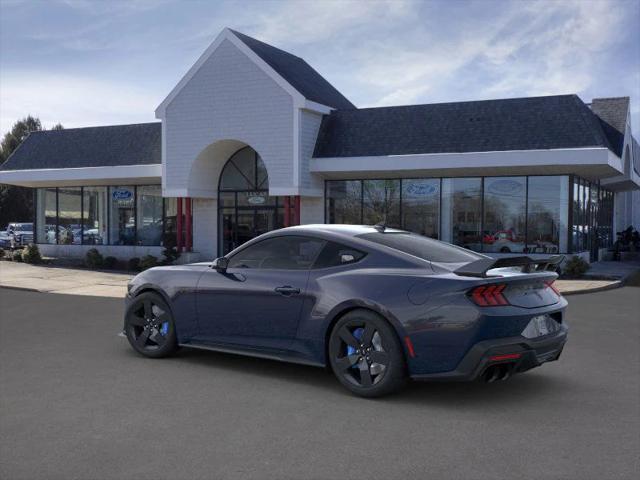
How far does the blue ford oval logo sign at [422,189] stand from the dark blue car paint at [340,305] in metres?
16.1

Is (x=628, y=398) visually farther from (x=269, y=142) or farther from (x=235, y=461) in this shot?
(x=269, y=142)

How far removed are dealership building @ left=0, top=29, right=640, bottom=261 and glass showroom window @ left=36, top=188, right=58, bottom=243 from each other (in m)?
1.92

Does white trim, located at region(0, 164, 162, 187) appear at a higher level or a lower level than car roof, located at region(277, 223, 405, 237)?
higher

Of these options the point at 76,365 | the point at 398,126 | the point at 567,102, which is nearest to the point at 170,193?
the point at 398,126

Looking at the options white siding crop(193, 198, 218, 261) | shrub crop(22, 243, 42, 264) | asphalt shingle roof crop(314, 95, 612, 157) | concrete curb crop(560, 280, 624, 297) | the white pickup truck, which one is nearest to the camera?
concrete curb crop(560, 280, 624, 297)

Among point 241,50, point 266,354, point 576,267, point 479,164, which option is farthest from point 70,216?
point 266,354

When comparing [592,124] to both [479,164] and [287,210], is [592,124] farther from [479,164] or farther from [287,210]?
[287,210]

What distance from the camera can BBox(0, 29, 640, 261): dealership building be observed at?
67.7 ft

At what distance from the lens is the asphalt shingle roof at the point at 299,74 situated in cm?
2275

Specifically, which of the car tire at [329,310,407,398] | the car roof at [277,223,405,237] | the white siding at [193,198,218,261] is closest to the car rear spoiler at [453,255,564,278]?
the car tire at [329,310,407,398]

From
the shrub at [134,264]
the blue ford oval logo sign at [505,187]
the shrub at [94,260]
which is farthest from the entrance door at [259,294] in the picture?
the shrub at [94,260]

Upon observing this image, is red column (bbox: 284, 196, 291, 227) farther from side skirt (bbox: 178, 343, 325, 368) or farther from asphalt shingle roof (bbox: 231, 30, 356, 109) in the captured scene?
side skirt (bbox: 178, 343, 325, 368)

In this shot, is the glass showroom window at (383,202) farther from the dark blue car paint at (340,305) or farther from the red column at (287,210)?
the dark blue car paint at (340,305)

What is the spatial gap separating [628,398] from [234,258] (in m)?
3.98
